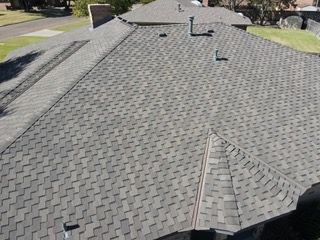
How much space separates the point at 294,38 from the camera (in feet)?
152

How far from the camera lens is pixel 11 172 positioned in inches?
415

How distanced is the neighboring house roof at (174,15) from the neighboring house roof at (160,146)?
19.5 meters

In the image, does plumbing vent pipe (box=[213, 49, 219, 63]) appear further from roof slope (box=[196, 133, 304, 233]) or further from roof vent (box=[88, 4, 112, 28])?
roof vent (box=[88, 4, 112, 28])

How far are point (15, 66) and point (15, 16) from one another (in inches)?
2212

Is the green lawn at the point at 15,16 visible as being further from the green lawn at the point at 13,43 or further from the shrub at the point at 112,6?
the shrub at the point at 112,6

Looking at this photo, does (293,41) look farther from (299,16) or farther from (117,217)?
(117,217)

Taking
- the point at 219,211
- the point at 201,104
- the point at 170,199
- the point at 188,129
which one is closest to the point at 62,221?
the point at 170,199

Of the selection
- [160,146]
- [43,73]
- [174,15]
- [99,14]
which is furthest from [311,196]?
[174,15]

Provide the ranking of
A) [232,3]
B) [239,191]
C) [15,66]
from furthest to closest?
1. [232,3]
2. [15,66]
3. [239,191]

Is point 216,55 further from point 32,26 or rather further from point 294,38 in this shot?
point 32,26

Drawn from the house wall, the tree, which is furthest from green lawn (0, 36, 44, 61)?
the house wall

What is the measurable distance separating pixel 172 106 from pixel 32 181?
5.95 metres

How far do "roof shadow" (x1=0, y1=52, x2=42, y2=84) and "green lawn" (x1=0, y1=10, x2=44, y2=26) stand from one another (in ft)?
149

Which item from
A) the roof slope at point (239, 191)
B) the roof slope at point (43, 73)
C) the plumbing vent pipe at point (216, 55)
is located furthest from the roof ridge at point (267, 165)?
the roof slope at point (43, 73)
